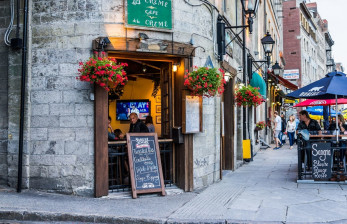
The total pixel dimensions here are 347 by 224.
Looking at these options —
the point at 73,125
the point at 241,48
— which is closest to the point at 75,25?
the point at 73,125

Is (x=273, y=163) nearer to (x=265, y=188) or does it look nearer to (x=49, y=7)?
(x=265, y=188)

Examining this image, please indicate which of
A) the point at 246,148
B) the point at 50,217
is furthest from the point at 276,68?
the point at 50,217

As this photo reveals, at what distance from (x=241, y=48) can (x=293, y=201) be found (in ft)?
29.2

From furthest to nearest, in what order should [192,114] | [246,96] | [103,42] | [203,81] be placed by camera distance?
[246,96], [192,114], [203,81], [103,42]

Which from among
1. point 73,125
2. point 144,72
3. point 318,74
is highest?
point 318,74

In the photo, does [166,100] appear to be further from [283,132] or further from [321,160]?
[283,132]

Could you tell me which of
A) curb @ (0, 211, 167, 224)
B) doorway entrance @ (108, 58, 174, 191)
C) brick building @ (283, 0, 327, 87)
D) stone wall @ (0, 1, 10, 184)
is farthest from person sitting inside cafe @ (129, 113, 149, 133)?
brick building @ (283, 0, 327, 87)

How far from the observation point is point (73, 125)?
8273mm

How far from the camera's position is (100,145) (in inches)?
325

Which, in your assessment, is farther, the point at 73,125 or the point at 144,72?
the point at 144,72

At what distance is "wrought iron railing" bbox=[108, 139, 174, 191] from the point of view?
28.7 feet

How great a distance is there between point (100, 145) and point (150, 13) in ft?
9.75

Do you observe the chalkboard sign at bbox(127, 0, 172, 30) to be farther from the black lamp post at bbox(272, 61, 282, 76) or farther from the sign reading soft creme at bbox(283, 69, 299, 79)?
the sign reading soft creme at bbox(283, 69, 299, 79)

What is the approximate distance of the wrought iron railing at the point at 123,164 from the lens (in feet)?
28.7
